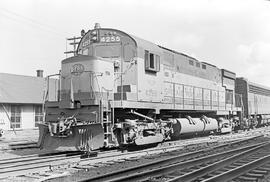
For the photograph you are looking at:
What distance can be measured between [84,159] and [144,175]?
105 inches

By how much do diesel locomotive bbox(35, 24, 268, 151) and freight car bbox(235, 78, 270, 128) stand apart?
34.4 feet

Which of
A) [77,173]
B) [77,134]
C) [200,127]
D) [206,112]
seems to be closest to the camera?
[77,173]

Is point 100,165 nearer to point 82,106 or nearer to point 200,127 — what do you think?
point 82,106

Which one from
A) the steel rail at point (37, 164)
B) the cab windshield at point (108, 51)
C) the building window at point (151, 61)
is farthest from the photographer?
the building window at point (151, 61)

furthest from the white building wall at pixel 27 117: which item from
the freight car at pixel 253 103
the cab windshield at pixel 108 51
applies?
the freight car at pixel 253 103

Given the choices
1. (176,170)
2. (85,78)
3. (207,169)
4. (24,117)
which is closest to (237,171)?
(207,169)

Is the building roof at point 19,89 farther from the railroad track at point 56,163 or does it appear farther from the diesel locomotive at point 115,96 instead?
the railroad track at point 56,163

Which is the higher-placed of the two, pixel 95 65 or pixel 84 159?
pixel 95 65

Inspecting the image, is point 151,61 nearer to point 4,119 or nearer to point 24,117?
point 4,119

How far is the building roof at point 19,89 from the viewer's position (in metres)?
22.5

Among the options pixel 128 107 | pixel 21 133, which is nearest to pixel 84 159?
pixel 128 107

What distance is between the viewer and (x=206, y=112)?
16844 mm

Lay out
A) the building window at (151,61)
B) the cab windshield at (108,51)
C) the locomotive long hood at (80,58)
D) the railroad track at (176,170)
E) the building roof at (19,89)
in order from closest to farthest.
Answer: the railroad track at (176,170) < the locomotive long hood at (80,58) < the cab windshield at (108,51) < the building window at (151,61) < the building roof at (19,89)

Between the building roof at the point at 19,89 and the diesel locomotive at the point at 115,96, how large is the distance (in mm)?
10574
